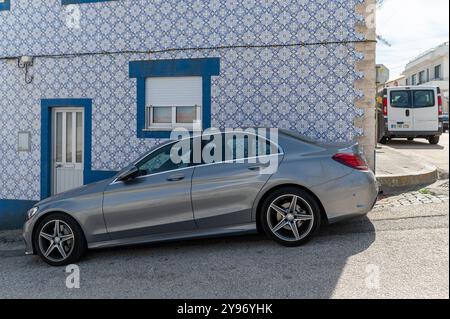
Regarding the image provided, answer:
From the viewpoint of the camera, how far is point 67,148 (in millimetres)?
8461

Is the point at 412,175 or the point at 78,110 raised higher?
the point at 78,110

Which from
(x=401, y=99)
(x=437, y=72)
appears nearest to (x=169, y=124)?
(x=401, y=99)

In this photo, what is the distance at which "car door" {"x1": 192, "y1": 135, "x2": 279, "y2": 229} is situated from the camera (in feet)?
16.0

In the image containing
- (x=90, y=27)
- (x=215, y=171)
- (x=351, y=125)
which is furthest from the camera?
(x=90, y=27)

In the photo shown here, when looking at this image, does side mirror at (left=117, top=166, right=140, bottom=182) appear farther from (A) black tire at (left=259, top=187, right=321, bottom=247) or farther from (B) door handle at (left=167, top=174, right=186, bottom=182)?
(A) black tire at (left=259, top=187, right=321, bottom=247)

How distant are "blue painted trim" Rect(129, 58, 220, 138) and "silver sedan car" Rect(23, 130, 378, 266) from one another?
237 centimetres

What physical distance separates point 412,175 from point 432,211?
76.8 inches

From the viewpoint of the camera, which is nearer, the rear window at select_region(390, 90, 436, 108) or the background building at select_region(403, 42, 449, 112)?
the rear window at select_region(390, 90, 436, 108)

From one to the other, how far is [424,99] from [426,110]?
429mm

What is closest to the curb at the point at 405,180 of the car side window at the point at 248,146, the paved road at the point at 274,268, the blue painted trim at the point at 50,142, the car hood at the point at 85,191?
the paved road at the point at 274,268

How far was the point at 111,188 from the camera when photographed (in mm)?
5094

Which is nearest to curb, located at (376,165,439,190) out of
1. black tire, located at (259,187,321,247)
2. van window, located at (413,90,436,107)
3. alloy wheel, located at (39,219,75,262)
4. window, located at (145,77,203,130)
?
black tire, located at (259,187,321,247)

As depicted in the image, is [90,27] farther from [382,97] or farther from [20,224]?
[382,97]
